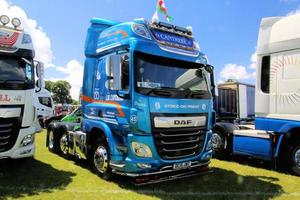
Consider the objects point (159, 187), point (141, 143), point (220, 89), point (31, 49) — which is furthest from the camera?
point (220, 89)

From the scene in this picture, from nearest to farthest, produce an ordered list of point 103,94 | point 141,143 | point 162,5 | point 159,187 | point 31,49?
1. point 141,143
2. point 159,187
3. point 103,94
4. point 31,49
5. point 162,5

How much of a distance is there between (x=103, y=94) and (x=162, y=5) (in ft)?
9.43

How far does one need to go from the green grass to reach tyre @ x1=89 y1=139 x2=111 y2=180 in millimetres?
166

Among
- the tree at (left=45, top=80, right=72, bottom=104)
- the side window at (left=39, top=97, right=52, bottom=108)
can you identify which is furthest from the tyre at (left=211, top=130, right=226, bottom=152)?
the tree at (left=45, top=80, right=72, bottom=104)

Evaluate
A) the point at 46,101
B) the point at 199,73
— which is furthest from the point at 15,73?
the point at 46,101

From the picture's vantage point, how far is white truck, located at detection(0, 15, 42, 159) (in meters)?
7.62

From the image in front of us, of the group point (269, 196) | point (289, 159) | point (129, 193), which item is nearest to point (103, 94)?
point (129, 193)

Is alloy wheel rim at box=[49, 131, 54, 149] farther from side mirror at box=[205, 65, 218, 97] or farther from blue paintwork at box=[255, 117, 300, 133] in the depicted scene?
blue paintwork at box=[255, 117, 300, 133]

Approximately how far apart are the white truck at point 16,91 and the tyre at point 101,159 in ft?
4.92

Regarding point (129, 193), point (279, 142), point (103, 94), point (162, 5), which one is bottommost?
point (129, 193)

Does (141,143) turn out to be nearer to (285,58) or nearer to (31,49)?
(31,49)

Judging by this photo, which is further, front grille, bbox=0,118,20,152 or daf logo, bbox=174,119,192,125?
front grille, bbox=0,118,20,152

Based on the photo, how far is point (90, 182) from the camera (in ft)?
25.1

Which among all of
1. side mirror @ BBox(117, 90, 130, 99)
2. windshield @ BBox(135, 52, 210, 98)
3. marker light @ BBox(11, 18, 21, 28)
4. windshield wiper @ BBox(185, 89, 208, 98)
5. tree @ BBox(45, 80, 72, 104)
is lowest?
side mirror @ BBox(117, 90, 130, 99)
